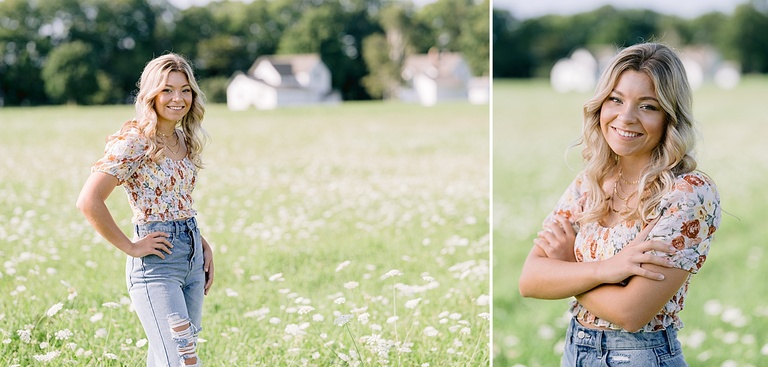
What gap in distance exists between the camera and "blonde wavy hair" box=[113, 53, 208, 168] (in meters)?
3.07

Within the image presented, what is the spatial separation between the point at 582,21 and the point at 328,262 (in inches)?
1648

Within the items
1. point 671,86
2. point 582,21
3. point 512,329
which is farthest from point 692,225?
point 582,21

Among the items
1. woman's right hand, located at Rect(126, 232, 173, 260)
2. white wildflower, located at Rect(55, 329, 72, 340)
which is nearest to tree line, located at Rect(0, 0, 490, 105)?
white wildflower, located at Rect(55, 329, 72, 340)

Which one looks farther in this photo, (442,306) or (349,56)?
(349,56)

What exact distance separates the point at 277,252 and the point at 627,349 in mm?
3952

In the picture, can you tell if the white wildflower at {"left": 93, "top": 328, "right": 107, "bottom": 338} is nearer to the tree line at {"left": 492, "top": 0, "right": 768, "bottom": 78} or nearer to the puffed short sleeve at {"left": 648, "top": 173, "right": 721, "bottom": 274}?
the puffed short sleeve at {"left": 648, "top": 173, "right": 721, "bottom": 274}

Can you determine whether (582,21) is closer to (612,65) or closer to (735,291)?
(735,291)

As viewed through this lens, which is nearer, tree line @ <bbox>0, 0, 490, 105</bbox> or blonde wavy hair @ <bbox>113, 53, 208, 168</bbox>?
blonde wavy hair @ <bbox>113, 53, 208, 168</bbox>

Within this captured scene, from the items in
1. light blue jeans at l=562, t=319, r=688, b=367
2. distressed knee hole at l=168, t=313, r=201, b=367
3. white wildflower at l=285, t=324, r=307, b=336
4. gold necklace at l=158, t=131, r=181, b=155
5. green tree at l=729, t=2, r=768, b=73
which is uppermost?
gold necklace at l=158, t=131, r=181, b=155

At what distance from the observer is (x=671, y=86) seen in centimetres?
257

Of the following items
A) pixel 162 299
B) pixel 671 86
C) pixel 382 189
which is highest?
pixel 671 86

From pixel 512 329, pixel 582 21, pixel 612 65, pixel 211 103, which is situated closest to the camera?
pixel 612 65

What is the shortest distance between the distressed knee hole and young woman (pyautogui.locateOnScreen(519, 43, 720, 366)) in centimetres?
116

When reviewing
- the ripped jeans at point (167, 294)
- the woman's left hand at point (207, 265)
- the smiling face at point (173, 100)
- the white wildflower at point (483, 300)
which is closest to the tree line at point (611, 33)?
the white wildflower at point (483, 300)
